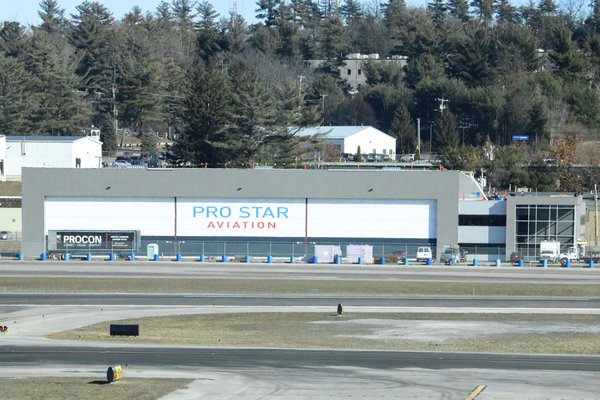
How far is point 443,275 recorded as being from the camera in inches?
3159

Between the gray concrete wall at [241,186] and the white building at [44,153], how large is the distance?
30.1 metres

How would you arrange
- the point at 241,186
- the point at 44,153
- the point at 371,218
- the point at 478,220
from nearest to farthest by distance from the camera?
1. the point at 478,220
2. the point at 371,218
3. the point at 241,186
4. the point at 44,153

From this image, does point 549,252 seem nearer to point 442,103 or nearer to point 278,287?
point 278,287

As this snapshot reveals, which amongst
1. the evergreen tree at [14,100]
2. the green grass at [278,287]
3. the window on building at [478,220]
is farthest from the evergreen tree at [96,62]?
the green grass at [278,287]

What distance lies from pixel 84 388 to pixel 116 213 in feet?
199

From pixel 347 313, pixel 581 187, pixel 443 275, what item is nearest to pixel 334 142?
pixel 581 187

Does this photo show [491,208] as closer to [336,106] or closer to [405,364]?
[405,364]

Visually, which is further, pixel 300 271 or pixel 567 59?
pixel 567 59

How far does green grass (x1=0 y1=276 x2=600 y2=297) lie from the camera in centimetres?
6888

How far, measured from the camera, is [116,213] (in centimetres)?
9656

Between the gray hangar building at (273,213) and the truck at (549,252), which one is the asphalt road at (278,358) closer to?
the truck at (549,252)

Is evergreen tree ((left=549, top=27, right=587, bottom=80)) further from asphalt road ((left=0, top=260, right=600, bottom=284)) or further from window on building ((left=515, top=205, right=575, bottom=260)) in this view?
asphalt road ((left=0, top=260, right=600, bottom=284))

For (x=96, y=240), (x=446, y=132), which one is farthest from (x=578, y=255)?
(x=446, y=132)

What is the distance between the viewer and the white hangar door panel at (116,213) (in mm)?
96188
